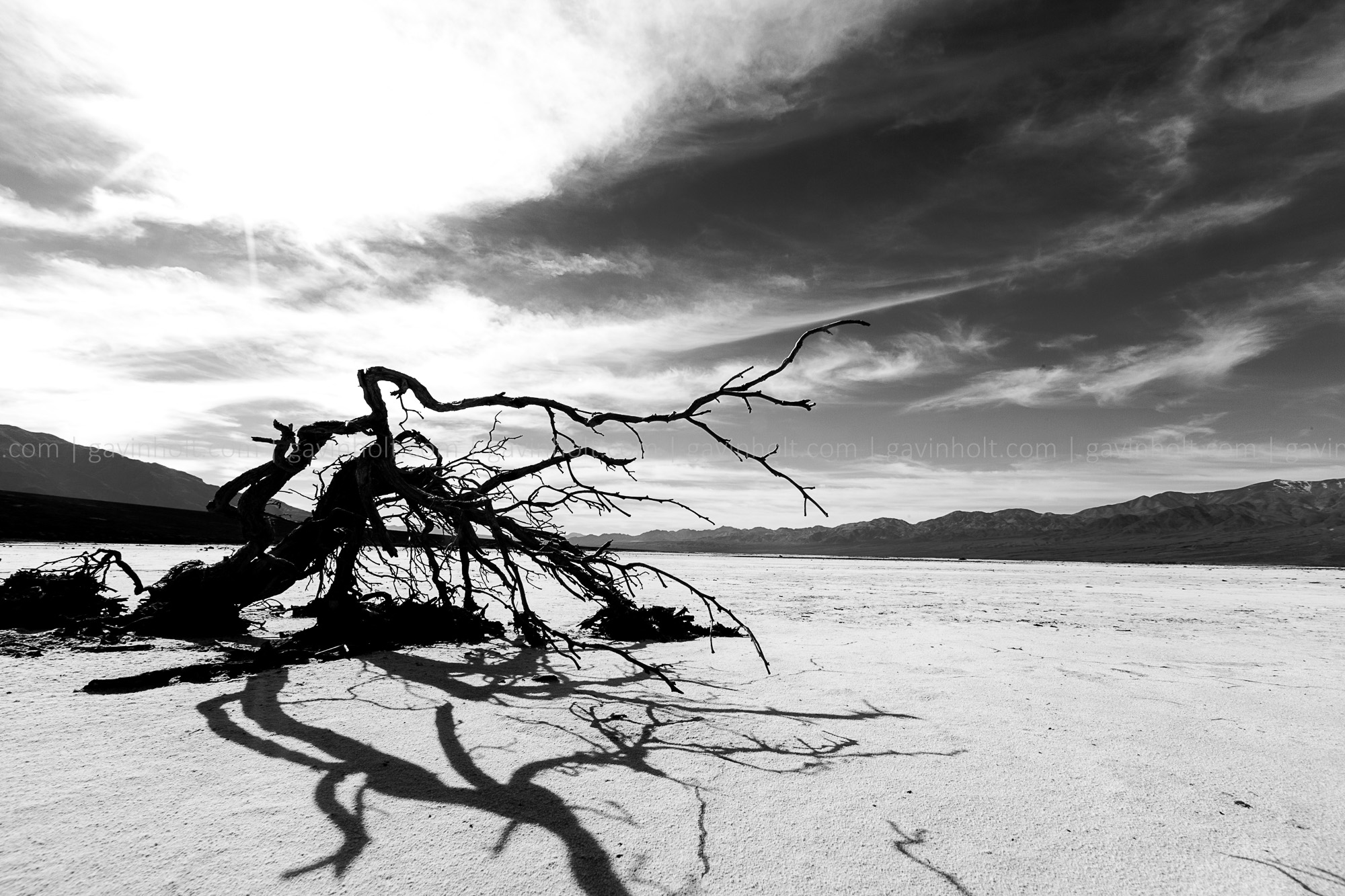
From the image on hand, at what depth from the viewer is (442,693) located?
3869mm

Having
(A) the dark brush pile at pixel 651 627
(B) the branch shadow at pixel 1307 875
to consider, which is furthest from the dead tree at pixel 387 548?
(B) the branch shadow at pixel 1307 875

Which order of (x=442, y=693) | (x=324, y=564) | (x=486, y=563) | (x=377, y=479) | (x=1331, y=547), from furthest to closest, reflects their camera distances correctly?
1. (x=1331, y=547)
2. (x=324, y=564)
3. (x=377, y=479)
4. (x=486, y=563)
5. (x=442, y=693)

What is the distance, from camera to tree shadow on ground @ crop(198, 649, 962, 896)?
2.15 m

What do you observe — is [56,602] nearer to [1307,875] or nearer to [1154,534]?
[1307,875]

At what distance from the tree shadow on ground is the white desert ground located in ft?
0.05

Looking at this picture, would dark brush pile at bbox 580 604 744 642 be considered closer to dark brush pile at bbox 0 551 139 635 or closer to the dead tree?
the dead tree

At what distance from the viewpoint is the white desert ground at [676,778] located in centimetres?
191

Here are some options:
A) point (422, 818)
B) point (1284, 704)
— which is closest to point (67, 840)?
point (422, 818)

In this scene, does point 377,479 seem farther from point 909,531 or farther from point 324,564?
point 909,531

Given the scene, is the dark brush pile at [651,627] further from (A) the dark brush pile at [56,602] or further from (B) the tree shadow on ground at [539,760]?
(A) the dark brush pile at [56,602]

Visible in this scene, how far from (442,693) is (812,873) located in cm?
270

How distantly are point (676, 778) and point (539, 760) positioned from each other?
2.06 ft

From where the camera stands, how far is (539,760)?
109 inches

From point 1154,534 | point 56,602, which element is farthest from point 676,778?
point 1154,534
